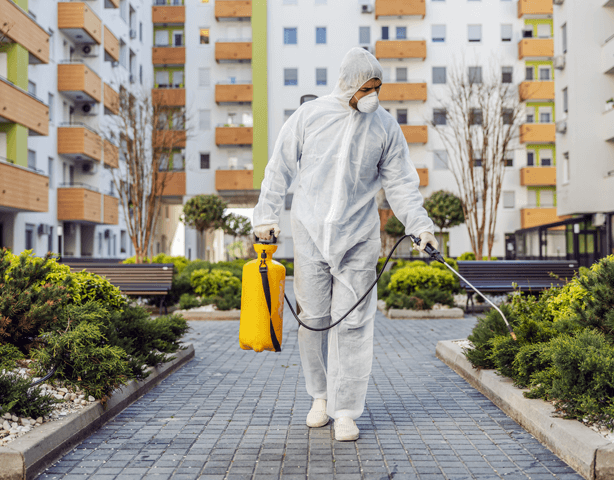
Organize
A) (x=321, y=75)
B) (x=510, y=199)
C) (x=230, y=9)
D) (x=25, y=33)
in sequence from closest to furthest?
(x=25, y=33)
(x=230, y=9)
(x=321, y=75)
(x=510, y=199)

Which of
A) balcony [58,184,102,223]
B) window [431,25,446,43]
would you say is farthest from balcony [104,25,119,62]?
window [431,25,446,43]

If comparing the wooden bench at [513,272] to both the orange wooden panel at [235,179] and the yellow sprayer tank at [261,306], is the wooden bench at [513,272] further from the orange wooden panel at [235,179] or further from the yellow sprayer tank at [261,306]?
the orange wooden panel at [235,179]

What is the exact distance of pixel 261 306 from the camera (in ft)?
13.4

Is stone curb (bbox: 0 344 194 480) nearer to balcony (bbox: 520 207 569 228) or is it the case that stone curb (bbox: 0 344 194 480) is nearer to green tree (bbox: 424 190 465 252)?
green tree (bbox: 424 190 465 252)

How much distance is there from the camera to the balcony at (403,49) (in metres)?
46.6

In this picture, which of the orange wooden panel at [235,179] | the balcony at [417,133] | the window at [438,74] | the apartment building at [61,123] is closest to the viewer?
the apartment building at [61,123]

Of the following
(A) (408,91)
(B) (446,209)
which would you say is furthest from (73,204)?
(A) (408,91)

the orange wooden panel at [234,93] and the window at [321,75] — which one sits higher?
the window at [321,75]

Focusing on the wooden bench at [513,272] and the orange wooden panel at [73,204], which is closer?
the wooden bench at [513,272]

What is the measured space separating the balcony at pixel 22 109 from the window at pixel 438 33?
29.8 metres

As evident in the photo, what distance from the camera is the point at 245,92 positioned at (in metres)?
46.6

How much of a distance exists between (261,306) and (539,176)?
4586 cm

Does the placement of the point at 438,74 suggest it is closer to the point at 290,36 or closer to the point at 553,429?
the point at 290,36

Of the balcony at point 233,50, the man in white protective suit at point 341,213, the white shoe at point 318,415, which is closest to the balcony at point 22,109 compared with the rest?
the balcony at point 233,50
